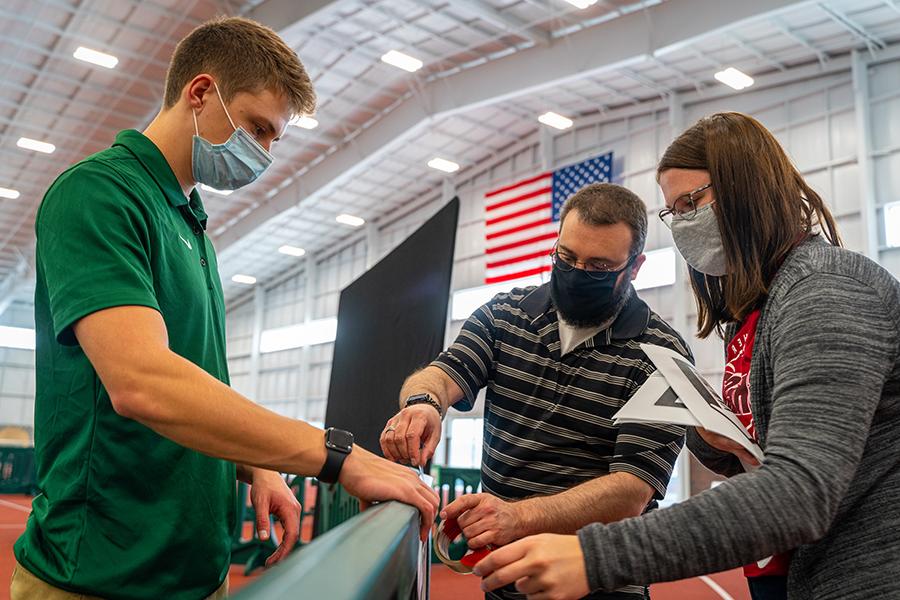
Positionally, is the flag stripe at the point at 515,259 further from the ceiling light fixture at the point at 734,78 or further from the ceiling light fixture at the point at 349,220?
the ceiling light fixture at the point at 349,220

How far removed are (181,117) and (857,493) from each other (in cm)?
141

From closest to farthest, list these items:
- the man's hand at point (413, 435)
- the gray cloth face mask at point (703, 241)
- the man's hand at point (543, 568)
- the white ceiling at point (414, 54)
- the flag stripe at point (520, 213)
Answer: the man's hand at point (543, 568) → the gray cloth face mask at point (703, 241) → the man's hand at point (413, 435) → the white ceiling at point (414, 54) → the flag stripe at point (520, 213)

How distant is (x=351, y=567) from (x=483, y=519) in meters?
1.08

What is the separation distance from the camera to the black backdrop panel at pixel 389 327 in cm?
409

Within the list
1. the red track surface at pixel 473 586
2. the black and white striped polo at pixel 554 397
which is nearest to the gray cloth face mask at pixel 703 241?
the black and white striped polo at pixel 554 397

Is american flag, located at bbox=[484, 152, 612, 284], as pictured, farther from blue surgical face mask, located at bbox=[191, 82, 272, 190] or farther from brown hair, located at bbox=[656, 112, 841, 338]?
brown hair, located at bbox=[656, 112, 841, 338]

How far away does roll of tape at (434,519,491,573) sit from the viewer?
1480 mm

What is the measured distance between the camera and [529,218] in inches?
699

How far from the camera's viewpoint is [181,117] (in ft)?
5.41

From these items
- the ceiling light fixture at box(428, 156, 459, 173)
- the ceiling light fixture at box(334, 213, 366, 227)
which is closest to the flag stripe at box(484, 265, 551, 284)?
the ceiling light fixture at box(428, 156, 459, 173)

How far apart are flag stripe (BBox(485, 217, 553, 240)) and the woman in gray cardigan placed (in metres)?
15.5

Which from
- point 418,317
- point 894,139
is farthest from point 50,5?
point 894,139

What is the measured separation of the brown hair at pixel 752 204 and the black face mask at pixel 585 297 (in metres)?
0.80

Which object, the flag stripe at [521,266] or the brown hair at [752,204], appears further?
the flag stripe at [521,266]
